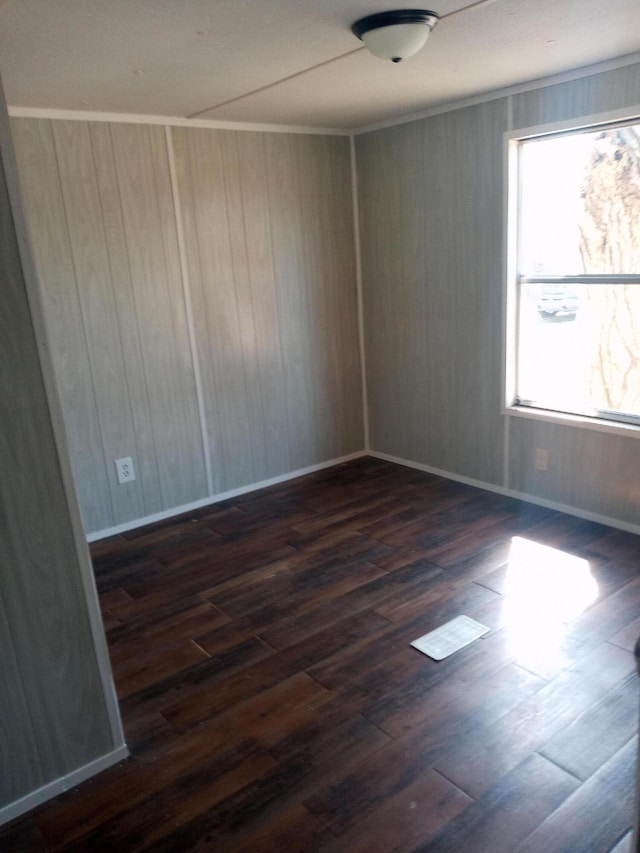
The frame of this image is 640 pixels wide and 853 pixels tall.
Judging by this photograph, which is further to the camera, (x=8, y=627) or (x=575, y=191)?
(x=575, y=191)

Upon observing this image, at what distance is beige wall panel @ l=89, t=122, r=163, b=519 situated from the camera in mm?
3350

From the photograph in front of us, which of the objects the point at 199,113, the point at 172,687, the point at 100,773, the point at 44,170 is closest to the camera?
the point at 100,773

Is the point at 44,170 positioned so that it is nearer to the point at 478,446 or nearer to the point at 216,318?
the point at 216,318

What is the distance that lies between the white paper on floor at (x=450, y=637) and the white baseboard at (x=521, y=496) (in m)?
1.21

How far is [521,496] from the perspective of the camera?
12.5 ft

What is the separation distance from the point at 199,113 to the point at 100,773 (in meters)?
3.10

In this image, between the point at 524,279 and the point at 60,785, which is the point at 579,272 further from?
the point at 60,785

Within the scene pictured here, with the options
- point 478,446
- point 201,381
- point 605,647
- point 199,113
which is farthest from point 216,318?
point 605,647

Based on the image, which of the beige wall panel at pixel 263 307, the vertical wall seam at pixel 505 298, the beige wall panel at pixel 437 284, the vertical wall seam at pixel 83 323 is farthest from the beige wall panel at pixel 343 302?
the vertical wall seam at pixel 83 323

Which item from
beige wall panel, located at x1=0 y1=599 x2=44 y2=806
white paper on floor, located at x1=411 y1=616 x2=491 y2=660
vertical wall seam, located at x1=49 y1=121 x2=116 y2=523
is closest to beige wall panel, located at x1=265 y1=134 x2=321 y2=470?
vertical wall seam, located at x1=49 y1=121 x2=116 y2=523

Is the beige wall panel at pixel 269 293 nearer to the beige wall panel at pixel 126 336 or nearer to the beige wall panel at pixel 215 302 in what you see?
the beige wall panel at pixel 215 302

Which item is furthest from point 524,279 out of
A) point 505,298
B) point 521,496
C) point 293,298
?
point 293,298

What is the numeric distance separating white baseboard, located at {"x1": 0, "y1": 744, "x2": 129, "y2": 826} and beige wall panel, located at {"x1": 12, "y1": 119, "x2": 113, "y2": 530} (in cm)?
180

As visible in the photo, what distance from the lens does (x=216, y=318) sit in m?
3.88
